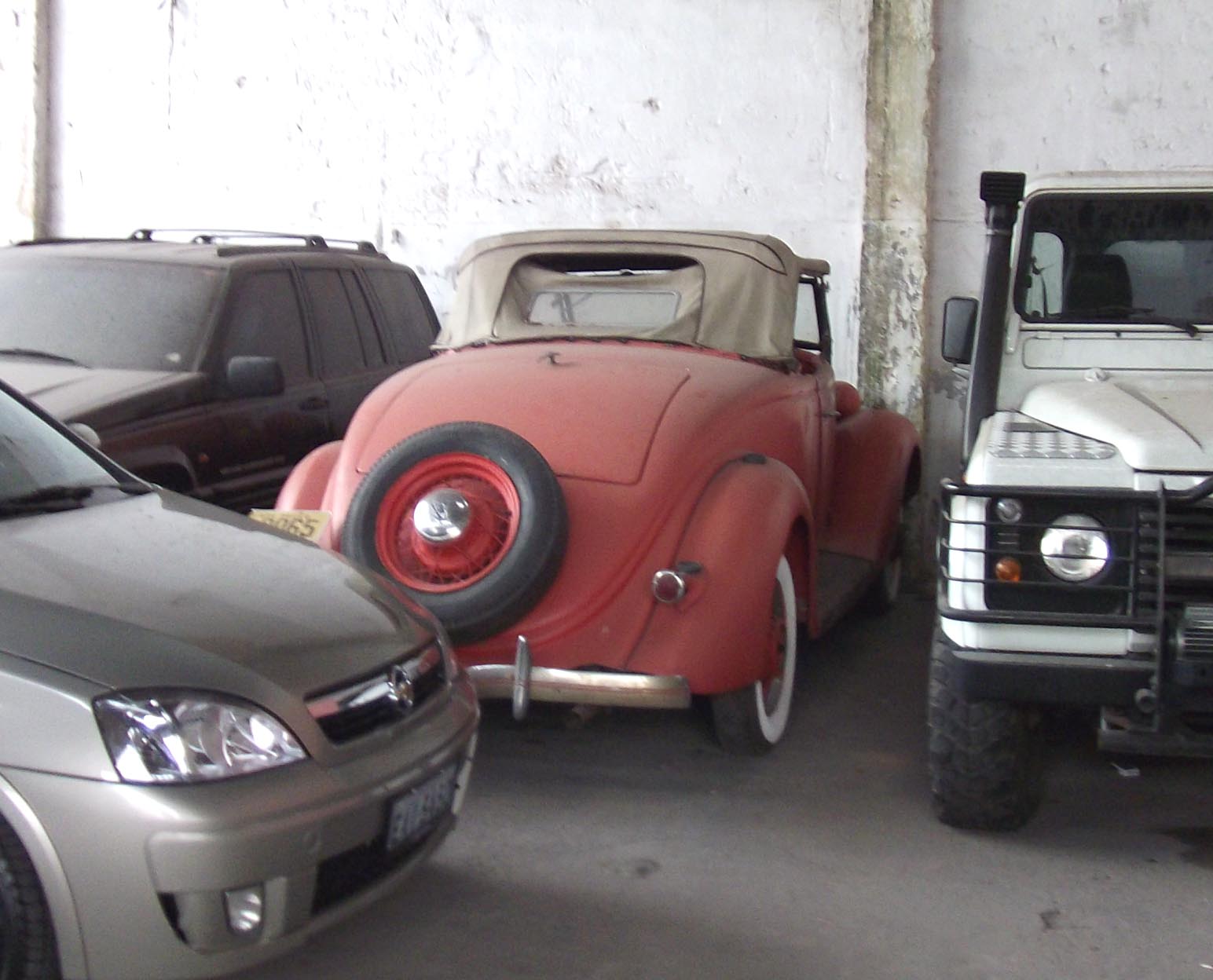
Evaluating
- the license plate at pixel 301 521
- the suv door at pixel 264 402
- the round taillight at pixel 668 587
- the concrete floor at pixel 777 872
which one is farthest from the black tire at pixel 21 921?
the suv door at pixel 264 402

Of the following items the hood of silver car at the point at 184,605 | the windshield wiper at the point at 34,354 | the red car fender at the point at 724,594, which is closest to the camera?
the hood of silver car at the point at 184,605

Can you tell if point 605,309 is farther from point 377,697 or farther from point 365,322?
Answer: point 377,697

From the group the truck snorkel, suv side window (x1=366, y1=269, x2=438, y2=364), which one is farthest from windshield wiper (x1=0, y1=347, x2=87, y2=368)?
the truck snorkel

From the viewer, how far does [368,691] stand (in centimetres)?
297

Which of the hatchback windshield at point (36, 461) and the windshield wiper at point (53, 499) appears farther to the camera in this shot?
the hatchback windshield at point (36, 461)

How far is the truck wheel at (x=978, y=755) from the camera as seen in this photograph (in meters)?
3.84

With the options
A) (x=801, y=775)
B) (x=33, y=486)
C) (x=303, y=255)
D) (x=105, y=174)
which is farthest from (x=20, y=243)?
(x=801, y=775)

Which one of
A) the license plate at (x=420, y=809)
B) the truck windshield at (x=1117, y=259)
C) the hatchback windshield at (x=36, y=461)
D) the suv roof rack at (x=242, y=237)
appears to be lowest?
the license plate at (x=420, y=809)

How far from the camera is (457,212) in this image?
8180 millimetres

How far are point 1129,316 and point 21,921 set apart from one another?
406 cm

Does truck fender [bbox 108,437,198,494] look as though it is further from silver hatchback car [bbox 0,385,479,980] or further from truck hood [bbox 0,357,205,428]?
silver hatchback car [bbox 0,385,479,980]

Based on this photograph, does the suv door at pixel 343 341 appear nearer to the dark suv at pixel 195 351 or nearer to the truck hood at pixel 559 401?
the dark suv at pixel 195 351

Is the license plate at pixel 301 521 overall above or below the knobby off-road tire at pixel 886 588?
above

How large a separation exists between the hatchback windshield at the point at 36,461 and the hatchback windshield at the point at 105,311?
1.94 metres
